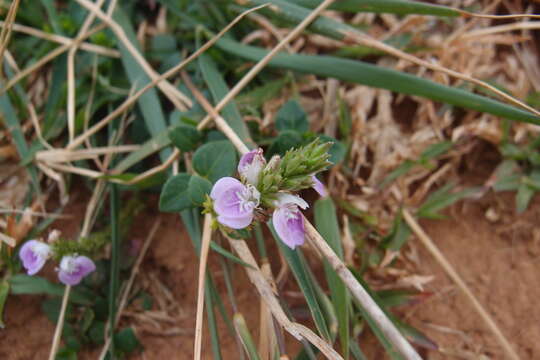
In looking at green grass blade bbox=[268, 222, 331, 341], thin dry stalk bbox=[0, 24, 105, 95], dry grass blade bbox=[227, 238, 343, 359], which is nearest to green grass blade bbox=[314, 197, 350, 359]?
green grass blade bbox=[268, 222, 331, 341]

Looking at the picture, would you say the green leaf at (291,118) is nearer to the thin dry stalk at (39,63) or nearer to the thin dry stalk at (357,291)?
the thin dry stalk at (357,291)

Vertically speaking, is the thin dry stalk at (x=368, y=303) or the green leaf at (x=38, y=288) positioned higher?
the thin dry stalk at (x=368, y=303)

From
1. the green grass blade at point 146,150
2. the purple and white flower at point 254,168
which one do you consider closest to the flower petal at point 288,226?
the purple and white flower at point 254,168

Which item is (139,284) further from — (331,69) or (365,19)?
(365,19)

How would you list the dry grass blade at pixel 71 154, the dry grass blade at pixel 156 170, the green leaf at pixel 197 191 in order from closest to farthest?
the green leaf at pixel 197 191 → the dry grass blade at pixel 156 170 → the dry grass blade at pixel 71 154

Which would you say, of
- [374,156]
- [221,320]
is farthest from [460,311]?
[221,320]

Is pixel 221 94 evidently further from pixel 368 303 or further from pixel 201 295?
pixel 368 303

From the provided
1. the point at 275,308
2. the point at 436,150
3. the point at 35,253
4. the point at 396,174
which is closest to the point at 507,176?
the point at 436,150
